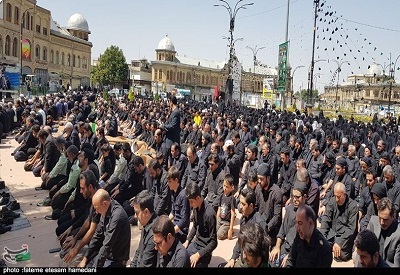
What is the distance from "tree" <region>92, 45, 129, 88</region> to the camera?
77.1 meters

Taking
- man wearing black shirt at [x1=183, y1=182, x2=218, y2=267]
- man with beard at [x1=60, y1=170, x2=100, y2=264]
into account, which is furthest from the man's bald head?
man wearing black shirt at [x1=183, y1=182, x2=218, y2=267]

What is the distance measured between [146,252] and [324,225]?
3.24 m

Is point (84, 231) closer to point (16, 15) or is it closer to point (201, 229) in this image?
point (201, 229)

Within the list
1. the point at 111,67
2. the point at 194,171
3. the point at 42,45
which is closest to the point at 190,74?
the point at 111,67

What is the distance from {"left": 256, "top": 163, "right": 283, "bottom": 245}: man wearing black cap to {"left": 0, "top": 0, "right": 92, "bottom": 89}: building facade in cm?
3666

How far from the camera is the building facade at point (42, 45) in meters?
45.0

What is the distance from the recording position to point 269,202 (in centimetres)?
615

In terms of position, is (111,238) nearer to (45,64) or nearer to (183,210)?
(183,210)

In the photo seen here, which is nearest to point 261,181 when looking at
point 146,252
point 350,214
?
point 350,214

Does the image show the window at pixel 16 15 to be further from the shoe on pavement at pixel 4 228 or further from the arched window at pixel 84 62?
the shoe on pavement at pixel 4 228

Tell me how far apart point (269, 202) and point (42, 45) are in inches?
2169

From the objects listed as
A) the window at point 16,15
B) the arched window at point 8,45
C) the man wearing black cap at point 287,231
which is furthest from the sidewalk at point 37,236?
the window at point 16,15

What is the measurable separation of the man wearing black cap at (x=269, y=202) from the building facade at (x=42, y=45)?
36.7 meters

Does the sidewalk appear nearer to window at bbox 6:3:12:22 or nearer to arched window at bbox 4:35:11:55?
arched window at bbox 4:35:11:55
